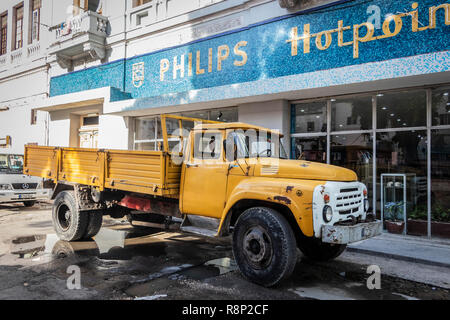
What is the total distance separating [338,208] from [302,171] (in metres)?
0.69

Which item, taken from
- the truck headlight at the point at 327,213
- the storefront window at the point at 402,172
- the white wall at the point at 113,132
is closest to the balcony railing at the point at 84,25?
the white wall at the point at 113,132

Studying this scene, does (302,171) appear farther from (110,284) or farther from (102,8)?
(102,8)

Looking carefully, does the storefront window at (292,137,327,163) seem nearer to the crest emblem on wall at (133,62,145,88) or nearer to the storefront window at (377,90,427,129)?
the storefront window at (377,90,427,129)

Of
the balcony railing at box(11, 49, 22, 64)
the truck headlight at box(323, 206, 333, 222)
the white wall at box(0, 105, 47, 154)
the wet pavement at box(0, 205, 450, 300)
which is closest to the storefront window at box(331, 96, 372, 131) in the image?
the wet pavement at box(0, 205, 450, 300)

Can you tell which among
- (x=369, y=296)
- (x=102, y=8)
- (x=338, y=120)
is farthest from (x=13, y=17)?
(x=369, y=296)

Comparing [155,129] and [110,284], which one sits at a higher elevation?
[155,129]

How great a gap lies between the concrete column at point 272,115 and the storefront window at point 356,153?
1.34 metres

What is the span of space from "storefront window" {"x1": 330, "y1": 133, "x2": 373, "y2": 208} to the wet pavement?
9.46ft

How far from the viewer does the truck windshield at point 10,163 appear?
11.4 metres

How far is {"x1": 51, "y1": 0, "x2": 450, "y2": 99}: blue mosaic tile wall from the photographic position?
A: 7.71 m

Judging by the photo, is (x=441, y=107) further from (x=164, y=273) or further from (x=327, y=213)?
(x=164, y=273)

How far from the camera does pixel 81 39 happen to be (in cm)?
1436

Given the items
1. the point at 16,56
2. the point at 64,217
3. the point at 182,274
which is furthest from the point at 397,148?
the point at 16,56
